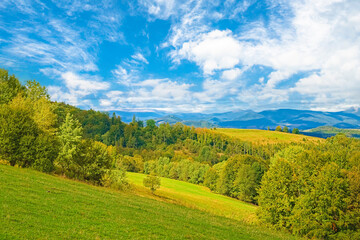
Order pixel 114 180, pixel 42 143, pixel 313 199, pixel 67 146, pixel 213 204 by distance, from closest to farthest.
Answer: pixel 42 143, pixel 313 199, pixel 67 146, pixel 114 180, pixel 213 204

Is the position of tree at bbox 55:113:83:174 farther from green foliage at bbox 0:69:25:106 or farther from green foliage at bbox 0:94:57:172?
green foliage at bbox 0:69:25:106

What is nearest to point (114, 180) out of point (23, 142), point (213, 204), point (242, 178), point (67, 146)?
point (67, 146)

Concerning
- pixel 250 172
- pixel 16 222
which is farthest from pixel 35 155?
pixel 250 172

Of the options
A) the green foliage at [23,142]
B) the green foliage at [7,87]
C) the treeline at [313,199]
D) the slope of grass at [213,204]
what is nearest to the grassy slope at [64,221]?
the green foliage at [23,142]

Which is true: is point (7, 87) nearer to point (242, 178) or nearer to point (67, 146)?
point (67, 146)

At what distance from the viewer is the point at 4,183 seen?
20969 mm

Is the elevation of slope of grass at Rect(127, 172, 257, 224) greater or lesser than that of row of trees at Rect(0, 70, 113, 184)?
lesser

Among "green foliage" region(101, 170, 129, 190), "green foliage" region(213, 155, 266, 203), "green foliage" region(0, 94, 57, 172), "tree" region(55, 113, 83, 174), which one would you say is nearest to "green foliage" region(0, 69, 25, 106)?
"tree" region(55, 113, 83, 174)

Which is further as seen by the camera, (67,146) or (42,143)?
(67,146)

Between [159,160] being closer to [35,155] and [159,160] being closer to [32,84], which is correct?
[32,84]

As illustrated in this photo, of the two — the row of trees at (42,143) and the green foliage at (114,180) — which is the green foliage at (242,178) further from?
the row of trees at (42,143)

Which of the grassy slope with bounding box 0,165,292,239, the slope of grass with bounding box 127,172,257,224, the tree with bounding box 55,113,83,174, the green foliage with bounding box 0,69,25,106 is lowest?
the slope of grass with bounding box 127,172,257,224

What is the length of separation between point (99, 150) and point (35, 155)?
13576 millimetres

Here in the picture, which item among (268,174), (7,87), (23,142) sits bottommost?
(268,174)
